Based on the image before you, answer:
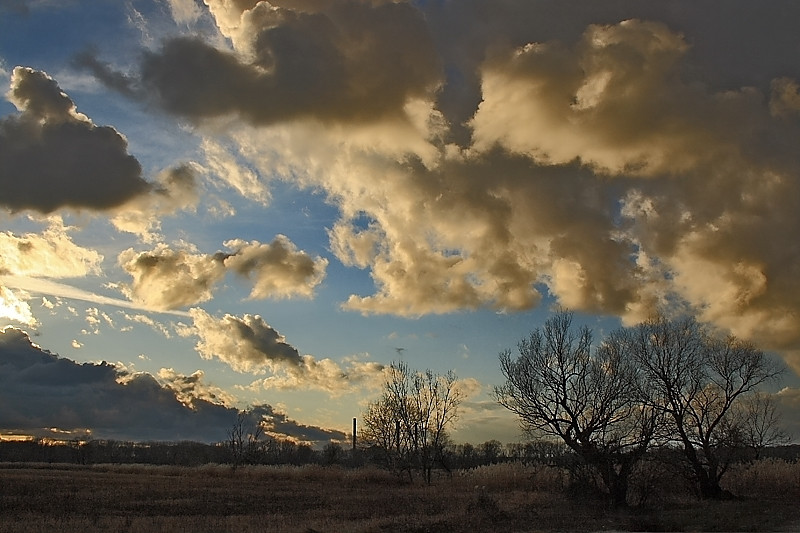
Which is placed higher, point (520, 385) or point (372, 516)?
point (520, 385)

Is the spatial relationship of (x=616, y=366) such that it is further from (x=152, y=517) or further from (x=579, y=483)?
(x=152, y=517)

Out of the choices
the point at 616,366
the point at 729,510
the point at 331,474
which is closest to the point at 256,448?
the point at 331,474

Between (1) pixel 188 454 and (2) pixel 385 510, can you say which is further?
(1) pixel 188 454

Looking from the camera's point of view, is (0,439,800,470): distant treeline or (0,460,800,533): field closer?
(0,460,800,533): field

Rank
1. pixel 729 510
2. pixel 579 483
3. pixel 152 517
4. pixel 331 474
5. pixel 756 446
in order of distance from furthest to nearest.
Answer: pixel 331 474
pixel 756 446
pixel 579 483
pixel 729 510
pixel 152 517

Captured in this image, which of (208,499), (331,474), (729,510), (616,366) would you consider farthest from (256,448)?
(729,510)

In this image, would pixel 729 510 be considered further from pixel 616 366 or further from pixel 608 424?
pixel 616 366

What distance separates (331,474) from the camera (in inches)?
2606

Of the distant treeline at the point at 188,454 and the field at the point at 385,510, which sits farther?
the distant treeline at the point at 188,454

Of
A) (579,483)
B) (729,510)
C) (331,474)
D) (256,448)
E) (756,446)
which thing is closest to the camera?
(729,510)

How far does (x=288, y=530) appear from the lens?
71.9 feet

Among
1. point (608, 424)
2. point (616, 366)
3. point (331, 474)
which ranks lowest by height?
point (331, 474)

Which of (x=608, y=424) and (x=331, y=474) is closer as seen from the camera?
(x=608, y=424)

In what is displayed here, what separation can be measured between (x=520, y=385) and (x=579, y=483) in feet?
20.5
